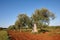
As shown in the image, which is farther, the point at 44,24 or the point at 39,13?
the point at 44,24

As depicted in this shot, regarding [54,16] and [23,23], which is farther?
[23,23]

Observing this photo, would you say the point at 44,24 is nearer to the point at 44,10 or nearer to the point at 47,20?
the point at 47,20

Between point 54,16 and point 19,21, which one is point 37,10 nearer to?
point 54,16

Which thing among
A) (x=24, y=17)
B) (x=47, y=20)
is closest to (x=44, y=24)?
(x=47, y=20)

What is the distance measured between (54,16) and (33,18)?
7.83 m

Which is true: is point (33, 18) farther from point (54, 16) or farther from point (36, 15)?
point (54, 16)

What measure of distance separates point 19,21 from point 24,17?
3385 millimetres

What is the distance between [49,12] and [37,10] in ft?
14.7

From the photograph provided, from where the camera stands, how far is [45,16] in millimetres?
55625

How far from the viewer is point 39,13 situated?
54.2 m

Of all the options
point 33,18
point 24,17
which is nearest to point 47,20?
point 33,18

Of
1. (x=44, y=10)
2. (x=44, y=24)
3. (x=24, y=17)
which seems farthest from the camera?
(x=24, y=17)

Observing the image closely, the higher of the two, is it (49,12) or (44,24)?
(49,12)

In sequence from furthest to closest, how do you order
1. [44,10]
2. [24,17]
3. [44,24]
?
[24,17]
[44,24]
[44,10]
